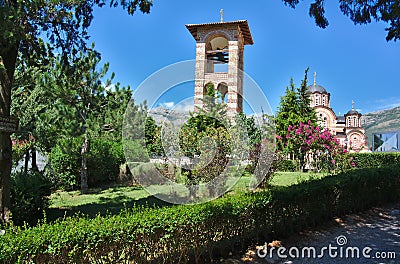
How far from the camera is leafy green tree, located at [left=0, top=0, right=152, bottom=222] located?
12.0ft

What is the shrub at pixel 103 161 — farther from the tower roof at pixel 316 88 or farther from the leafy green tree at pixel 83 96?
the tower roof at pixel 316 88

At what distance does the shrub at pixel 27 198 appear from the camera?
495 centimetres

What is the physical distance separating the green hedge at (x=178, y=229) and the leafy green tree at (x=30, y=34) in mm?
1716

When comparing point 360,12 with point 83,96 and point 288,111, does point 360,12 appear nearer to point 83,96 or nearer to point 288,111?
point 83,96

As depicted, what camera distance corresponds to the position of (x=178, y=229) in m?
3.02

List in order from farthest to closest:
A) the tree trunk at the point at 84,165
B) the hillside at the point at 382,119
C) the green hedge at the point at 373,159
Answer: the hillside at the point at 382,119
the green hedge at the point at 373,159
the tree trunk at the point at 84,165

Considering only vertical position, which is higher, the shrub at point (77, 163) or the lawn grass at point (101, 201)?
the shrub at point (77, 163)

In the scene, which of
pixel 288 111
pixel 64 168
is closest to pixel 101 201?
pixel 64 168

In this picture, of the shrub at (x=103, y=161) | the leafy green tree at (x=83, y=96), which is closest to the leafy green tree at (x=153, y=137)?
the leafy green tree at (x=83, y=96)

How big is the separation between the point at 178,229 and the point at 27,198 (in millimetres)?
3412

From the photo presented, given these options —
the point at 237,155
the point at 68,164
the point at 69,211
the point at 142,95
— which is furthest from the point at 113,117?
the point at 142,95

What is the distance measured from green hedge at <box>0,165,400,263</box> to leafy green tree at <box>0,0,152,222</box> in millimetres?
1716

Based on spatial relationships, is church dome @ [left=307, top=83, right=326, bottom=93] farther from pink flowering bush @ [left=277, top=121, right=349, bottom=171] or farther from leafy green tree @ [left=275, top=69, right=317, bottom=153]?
pink flowering bush @ [left=277, top=121, right=349, bottom=171]

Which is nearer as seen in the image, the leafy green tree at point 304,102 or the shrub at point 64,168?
the shrub at point 64,168
